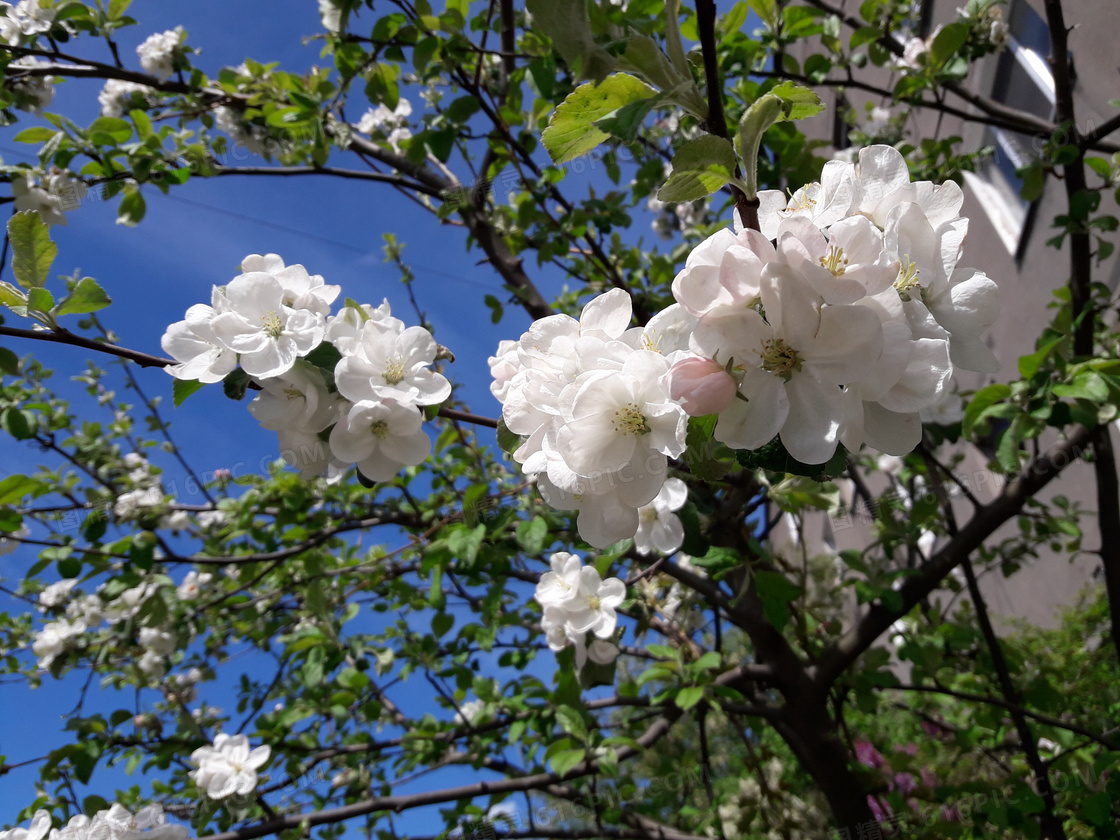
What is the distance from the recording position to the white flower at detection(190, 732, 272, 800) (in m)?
2.22

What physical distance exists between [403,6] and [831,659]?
2741mm

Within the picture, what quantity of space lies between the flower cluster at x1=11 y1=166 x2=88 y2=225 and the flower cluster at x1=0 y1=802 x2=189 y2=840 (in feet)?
5.85

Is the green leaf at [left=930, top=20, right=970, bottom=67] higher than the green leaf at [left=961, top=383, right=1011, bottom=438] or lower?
higher

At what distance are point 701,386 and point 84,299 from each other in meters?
1.11

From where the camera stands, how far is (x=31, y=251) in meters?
1.09

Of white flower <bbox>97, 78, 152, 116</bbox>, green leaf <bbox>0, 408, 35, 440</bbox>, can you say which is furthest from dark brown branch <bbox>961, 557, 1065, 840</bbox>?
white flower <bbox>97, 78, 152, 116</bbox>

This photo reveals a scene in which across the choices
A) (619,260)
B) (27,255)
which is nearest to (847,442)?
(27,255)

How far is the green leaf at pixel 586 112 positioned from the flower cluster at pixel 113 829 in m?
1.89

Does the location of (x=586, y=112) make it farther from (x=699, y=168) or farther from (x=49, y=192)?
(x=49, y=192)

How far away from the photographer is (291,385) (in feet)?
3.76

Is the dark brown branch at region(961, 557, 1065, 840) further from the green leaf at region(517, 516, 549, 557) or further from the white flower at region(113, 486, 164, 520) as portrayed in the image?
the white flower at region(113, 486, 164, 520)

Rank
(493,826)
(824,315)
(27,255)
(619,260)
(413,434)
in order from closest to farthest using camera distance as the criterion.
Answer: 1. (824,315)
2. (27,255)
3. (413,434)
4. (493,826)
5. (619,260)

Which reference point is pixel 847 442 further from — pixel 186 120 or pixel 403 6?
pixel 186 120

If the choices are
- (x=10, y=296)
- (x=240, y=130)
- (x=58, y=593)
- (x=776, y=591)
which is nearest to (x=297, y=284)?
(x=10, y=296)
